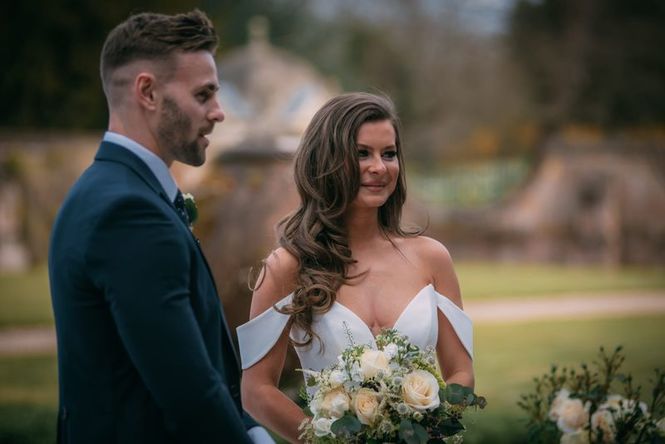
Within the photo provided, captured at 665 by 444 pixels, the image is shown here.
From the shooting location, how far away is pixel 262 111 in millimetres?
27781

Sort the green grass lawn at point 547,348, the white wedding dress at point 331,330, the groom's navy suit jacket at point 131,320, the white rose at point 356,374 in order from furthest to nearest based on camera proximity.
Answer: the green grass lawn at point 547,348
the white wedding dress at point 331,330
the white rose at point 356,374
the groom's navy suit jacket at point 131,320

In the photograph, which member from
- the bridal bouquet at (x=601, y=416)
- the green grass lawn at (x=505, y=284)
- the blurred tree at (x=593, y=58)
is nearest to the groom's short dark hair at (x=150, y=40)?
the bridal bouquet at (x=601, y=416)

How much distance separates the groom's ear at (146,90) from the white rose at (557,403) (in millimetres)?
2283

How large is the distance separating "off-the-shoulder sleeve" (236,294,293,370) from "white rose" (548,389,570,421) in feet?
4.39

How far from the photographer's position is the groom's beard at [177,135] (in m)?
2.31

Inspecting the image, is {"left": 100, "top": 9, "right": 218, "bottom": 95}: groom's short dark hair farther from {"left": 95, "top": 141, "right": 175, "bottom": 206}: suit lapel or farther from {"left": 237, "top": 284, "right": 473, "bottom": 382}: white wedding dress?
{"left": 237, "top": 284, "right": 473, "bottom": 382}: white wedding dress

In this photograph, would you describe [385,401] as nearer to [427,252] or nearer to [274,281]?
[274,281]

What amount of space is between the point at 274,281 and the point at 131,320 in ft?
3.76

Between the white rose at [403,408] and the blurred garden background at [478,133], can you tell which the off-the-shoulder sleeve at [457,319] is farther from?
the blurred garden background at [478,133]

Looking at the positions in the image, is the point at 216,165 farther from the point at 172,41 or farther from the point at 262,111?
the point at 262,111

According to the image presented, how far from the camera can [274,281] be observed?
3168mm

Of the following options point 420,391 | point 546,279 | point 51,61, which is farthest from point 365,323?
point 51,61

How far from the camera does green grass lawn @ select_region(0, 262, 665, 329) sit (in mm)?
15117

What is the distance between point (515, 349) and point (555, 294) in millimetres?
5663
